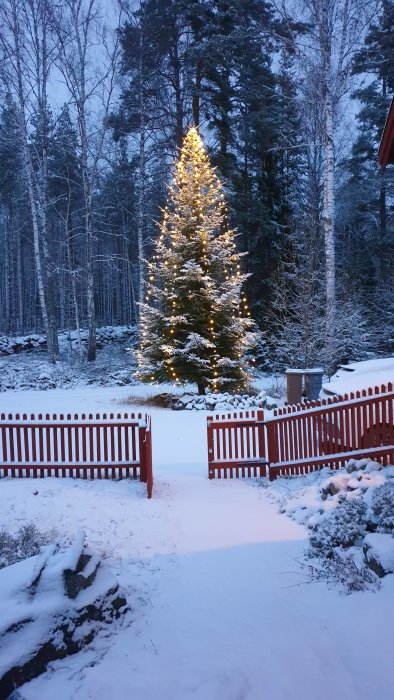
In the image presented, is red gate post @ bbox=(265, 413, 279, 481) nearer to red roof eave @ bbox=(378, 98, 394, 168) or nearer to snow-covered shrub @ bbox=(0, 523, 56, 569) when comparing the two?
snow-covered shrub @ bbox=(0, 523, 56, 569)

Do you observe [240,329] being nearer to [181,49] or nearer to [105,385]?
[105,385]

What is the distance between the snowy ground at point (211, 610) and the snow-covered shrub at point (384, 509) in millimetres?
731

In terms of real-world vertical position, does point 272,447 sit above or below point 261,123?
below

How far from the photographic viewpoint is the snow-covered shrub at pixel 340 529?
4.64 m

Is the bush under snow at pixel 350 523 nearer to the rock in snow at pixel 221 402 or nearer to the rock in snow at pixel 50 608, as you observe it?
the rock in snow at pixel 50 608

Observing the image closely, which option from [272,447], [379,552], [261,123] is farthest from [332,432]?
[261,123]

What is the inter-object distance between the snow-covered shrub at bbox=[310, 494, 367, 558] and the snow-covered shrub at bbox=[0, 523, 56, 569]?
292 centimetres

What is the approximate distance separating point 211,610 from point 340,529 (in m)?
1.68

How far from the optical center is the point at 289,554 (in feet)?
15.9

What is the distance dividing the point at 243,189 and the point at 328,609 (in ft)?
70.7

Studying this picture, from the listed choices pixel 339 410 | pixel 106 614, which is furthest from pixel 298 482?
pixel 106 614

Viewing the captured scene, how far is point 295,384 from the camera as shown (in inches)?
514

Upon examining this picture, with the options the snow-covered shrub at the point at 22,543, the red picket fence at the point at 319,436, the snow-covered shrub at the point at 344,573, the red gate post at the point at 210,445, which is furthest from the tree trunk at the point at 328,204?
the snow-covered shrub at the point at 22,543

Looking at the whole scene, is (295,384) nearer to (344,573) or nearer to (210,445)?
(210,445)
